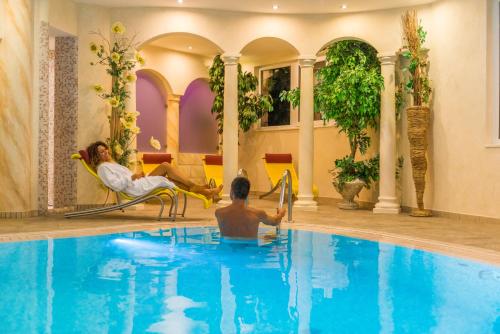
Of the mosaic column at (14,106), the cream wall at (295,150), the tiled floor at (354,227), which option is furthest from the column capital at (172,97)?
the mosaic column at (14,106)

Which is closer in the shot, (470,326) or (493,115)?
(470,326)

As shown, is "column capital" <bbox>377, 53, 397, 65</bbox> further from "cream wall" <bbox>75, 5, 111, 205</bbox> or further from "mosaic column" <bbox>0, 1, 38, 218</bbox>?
"mosaic column" <bbox>0, 1, 38, 218</bbox>

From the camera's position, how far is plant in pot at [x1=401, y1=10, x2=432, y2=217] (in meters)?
8.85

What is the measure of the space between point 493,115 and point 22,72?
6.82 meters

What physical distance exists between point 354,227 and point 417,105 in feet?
9.20

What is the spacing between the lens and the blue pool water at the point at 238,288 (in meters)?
3.15

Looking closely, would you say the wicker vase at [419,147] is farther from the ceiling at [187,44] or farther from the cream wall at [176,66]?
the cream wall at [176,66]

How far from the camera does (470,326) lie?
3178mm

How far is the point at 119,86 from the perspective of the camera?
370 inches

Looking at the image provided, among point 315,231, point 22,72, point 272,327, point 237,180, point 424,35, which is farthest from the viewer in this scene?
point 424,35

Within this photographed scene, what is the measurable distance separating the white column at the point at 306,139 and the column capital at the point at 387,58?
48.4 inches

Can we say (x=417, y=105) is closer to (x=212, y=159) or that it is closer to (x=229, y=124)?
(x=229, y=124)

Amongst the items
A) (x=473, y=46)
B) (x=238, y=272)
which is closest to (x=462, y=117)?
(x=473, y=46)

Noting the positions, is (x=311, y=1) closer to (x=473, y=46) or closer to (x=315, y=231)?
(x=473, y=46)
